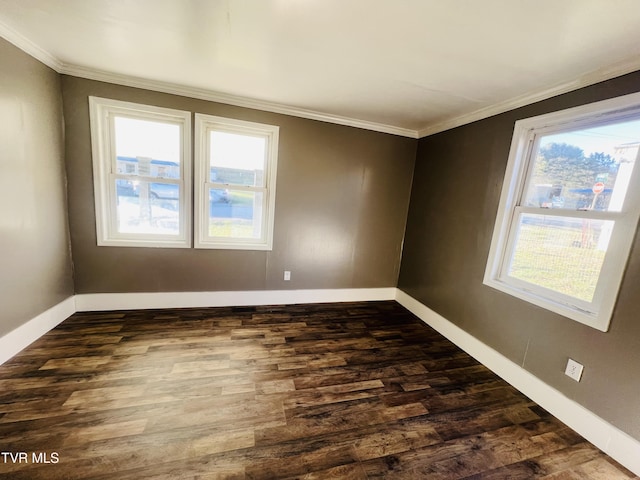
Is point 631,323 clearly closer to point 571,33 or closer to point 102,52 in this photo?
point 571,33

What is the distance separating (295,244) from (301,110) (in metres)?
1.54

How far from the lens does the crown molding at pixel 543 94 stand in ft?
4.94

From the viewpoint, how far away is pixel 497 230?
2.23 m

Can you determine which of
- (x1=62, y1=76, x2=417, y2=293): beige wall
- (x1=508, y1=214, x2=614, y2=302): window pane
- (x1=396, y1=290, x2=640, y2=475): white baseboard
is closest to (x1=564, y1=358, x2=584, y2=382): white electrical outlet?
(x1=396, y1=290, x2=640, y2=475): white baseboard

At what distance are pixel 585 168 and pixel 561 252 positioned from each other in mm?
601

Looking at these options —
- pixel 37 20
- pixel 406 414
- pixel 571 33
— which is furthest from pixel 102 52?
pixel 406 414

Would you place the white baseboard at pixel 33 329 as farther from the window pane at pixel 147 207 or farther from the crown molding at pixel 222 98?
the crown molding at pixel 222 98

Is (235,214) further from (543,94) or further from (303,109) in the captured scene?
(543,94)

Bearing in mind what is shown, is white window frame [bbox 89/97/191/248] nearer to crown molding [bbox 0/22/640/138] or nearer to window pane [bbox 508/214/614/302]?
crown molding [bbox 0/22/640/138]

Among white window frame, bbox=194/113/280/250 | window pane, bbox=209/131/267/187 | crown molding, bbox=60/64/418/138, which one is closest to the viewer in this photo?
crown molding, bbox=60/64/418/138

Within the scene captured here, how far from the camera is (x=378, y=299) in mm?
3574

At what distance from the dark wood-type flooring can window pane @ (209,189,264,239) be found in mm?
1090

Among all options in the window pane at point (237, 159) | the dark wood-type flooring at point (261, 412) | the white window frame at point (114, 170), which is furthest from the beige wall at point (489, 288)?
the white window frame at point (114, 170)

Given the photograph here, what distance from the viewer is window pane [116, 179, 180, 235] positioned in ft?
8.45
